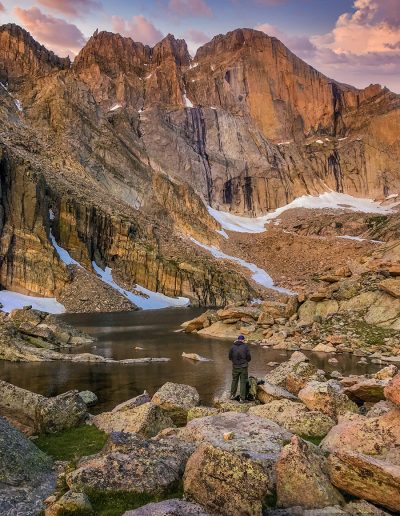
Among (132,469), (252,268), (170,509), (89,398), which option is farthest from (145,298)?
(170,509)

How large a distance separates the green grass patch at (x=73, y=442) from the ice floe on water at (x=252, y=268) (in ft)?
452

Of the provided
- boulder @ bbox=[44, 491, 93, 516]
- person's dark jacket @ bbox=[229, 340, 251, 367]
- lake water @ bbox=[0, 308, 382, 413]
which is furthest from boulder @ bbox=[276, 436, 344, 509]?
lake water @ bbox=[0, 308, 382, 413]

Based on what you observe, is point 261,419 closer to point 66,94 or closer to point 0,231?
point 0,231

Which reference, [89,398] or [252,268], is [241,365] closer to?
[89,398]

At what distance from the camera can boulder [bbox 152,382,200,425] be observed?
21.6 metres

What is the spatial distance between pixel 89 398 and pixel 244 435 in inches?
561

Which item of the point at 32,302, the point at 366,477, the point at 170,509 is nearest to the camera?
the point at 170,509

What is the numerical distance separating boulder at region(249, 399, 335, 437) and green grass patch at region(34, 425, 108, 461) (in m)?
6.26

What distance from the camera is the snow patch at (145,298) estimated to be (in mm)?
114387

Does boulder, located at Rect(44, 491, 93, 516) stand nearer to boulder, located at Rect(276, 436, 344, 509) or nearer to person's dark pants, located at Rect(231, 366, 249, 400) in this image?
boulder, located at Rect(276, 436, 344, 509)

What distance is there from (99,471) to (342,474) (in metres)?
5.65

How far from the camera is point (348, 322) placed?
51219 millimetres

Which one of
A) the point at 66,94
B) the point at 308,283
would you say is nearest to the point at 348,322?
the point at 308,283

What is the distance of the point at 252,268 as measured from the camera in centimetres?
17762
